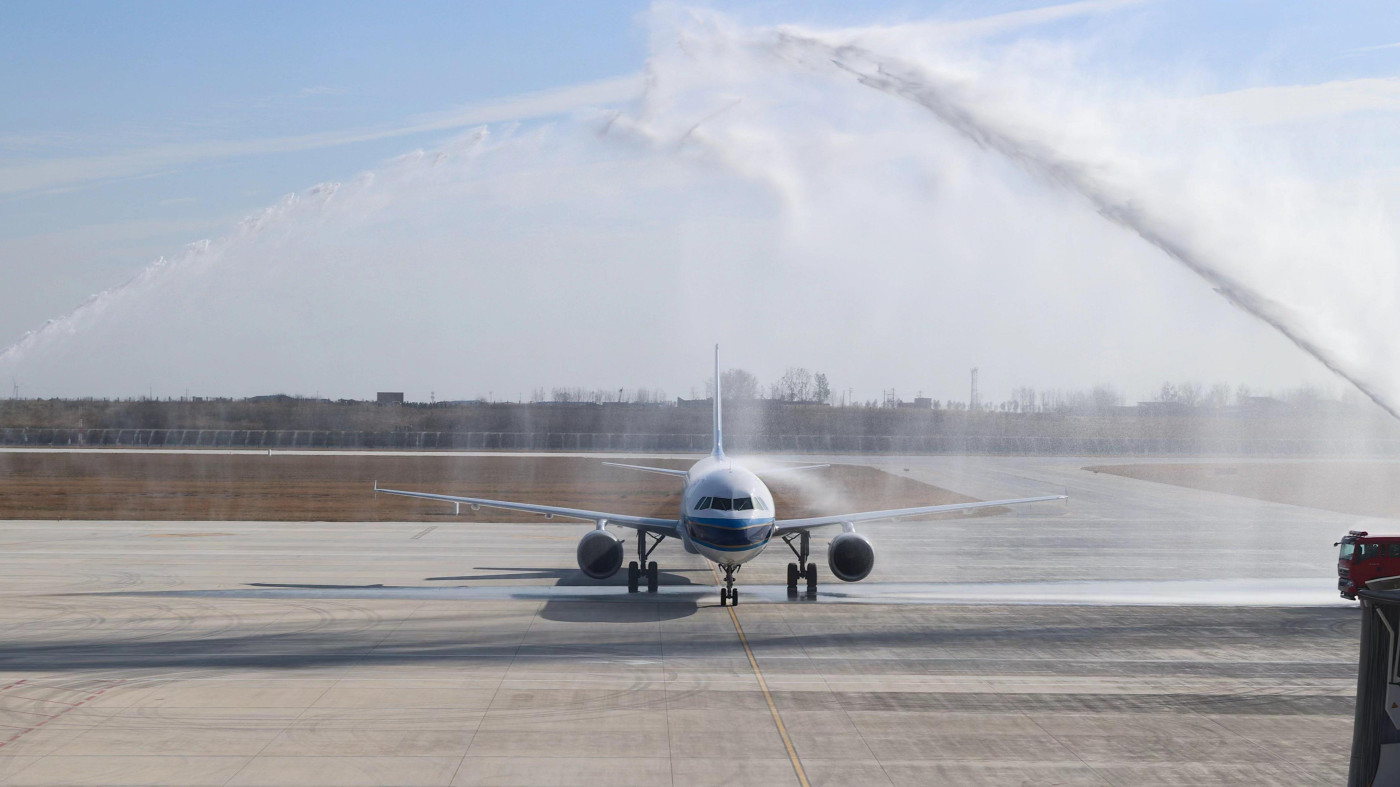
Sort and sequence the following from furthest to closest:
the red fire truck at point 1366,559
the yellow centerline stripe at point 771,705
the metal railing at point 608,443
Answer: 1. the metal railing at point 608,443
2. the red fire truck at point 1366,559
3. the yellow centerline stripe at point 771,705

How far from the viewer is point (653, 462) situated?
312 ft

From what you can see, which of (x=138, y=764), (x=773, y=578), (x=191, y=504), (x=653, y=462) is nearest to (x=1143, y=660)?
(x=773, y=578)

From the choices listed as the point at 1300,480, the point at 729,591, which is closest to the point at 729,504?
the point at 729,591

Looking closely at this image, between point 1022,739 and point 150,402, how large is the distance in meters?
141

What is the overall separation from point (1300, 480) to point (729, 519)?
3058 inches

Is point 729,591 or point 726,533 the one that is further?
point 729,591

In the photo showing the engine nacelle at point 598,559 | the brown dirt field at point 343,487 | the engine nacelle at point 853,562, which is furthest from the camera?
the brown dirt field at point 343,487

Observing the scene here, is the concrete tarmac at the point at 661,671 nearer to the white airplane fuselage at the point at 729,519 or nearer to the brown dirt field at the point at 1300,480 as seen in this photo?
the white airplane fuselage at the point at 729,519

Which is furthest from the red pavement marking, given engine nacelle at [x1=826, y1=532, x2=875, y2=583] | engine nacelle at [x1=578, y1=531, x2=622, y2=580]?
Result: engine nacelle at [x1=826, y1=532, x2=875, y2=583]

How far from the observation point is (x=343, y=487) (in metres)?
73.4

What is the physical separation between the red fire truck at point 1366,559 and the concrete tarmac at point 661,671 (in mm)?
1260

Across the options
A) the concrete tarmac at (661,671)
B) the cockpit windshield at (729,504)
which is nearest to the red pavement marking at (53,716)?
the concrete tarmac at (661,671)

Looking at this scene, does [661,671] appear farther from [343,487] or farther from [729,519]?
[343,487]

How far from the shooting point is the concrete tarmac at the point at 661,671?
53.9ft
